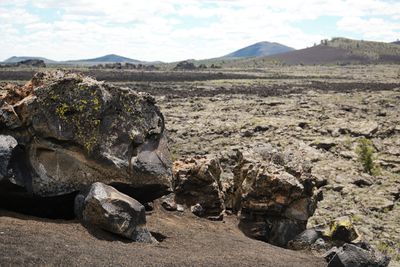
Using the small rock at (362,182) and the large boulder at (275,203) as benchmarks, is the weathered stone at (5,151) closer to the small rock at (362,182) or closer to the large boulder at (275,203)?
the large boulder at (275,203)

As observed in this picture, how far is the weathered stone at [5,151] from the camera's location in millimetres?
16328

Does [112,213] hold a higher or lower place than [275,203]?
higher

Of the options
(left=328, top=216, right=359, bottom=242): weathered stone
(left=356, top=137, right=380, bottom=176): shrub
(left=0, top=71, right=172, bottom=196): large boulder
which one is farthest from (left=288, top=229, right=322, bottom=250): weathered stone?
(left=356, top=137, right=380, bottom=176): shrub

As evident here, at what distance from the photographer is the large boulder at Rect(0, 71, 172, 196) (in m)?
17.8

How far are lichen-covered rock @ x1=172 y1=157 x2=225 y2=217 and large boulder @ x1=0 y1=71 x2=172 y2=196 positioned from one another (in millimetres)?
3807

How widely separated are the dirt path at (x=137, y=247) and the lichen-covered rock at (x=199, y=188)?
1751 millimetres

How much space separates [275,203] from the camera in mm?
22500

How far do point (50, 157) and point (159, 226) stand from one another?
473cm

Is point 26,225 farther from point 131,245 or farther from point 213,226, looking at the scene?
point 213,226

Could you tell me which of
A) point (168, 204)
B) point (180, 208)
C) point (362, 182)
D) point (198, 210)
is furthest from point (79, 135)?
point (362, 182)

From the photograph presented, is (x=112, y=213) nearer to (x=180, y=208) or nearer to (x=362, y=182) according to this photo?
(x=180, y=208)

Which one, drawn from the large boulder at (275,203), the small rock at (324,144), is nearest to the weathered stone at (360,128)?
the small rock at (324,144)

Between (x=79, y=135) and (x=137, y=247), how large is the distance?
457 cm

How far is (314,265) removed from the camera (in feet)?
61.6
